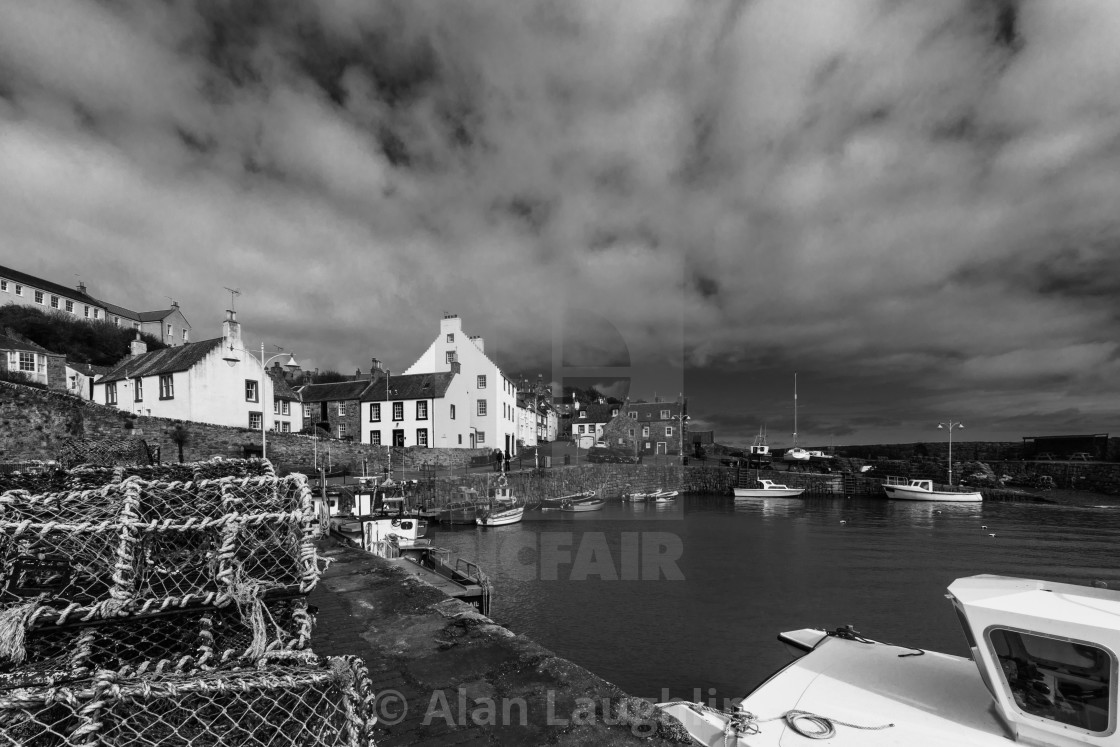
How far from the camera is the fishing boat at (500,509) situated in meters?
31.1

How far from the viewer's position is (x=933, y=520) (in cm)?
3478

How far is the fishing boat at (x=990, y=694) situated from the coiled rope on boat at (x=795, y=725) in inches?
0.5

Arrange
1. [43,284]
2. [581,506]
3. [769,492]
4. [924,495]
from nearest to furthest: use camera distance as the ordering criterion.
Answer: [581,506], [924,495], [769,492], [43,284]

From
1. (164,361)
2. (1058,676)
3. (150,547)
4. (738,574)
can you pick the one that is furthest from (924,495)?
(164,361)

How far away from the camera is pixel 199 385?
3369cm

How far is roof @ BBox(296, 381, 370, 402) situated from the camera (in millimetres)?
46281

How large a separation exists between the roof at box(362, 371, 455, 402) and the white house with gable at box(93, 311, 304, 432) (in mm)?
8653

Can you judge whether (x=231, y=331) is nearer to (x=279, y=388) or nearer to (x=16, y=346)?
(x=279, y=388)

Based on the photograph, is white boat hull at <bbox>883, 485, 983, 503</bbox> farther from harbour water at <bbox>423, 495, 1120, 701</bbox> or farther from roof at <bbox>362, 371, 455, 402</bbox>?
roof at <bbox>362, 371, 455, 402</bbox>

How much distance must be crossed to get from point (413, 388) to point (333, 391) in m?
8.52

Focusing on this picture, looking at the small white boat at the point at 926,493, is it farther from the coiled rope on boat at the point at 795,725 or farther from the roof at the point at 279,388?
the roof at the point at 279,388

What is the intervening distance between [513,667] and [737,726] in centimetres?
387

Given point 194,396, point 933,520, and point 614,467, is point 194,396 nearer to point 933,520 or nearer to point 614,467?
point 614,467

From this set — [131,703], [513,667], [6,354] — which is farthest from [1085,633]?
[6,354]
